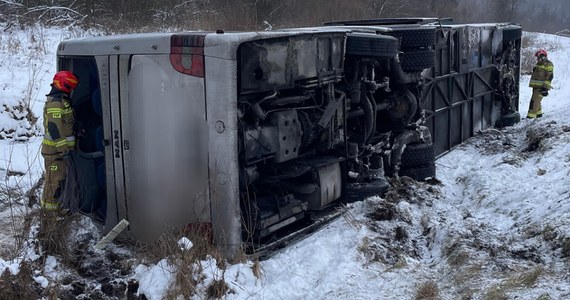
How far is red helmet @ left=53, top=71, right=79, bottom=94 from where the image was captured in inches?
199

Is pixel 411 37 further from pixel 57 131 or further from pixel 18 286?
pixel 18 286

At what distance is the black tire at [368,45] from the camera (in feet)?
17.9

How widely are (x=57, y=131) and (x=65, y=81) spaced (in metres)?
0.43

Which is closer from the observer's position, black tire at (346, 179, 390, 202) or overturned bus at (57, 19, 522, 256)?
overturned bus at (57, 19, 522, 256)

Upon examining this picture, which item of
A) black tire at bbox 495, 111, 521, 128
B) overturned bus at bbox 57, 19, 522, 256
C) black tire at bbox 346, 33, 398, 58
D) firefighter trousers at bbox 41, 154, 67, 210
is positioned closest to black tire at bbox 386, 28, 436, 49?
overturned bus at bbox 57, 19, 522, 256

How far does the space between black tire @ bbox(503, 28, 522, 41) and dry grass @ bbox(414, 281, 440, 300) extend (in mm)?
7686

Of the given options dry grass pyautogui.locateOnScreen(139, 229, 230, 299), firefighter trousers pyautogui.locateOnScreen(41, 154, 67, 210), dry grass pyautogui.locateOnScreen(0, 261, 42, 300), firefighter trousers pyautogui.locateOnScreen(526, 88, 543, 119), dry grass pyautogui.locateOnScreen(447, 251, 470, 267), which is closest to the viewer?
dry grass pyautogui.locateOnScreen(0, 261, 42, 300)

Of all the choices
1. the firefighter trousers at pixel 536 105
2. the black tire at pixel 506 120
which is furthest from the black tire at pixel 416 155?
the firefighter trousers at pixel 536 105

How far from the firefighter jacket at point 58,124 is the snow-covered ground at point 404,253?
36 cm

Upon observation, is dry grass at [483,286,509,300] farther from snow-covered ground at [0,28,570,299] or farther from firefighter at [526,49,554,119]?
firefighter at [526,49,554,119]

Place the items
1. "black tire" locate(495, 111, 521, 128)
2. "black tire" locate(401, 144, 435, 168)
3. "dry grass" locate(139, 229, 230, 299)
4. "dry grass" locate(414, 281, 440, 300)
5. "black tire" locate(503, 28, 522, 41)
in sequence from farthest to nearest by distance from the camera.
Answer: "black tire" locate(495, 111, 521, 128)
"black tire" locate(503, 28, 522, 41)
"black tire" locate(401, 144, 435, 168)
"dry grass" locate(414, 281, 440, 300)
"dry grass" locate(139, 229, 230, 299)

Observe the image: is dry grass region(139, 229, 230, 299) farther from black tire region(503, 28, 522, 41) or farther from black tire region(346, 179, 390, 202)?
black tire region(503, 28, 522, 41)

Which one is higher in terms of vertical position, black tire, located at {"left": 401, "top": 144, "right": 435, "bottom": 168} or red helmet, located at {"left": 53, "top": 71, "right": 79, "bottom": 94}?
red helmet, located at {"left": 53, "top": 71, "right": 79, "bottom": 94}

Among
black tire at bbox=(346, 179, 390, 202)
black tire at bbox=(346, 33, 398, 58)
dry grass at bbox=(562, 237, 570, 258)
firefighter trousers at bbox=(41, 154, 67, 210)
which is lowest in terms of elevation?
dry grass at bbox=(562, 237, 570, 258)
